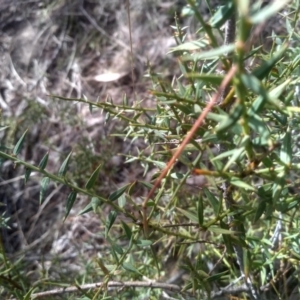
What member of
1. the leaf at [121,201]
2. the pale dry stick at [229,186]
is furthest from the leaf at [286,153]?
the leaf at [121,201]

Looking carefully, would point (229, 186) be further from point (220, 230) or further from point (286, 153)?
point (286, 153)

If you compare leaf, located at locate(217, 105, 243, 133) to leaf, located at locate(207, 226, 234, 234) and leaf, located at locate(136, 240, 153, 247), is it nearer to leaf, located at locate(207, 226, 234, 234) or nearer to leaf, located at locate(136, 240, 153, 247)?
leaf, located at locate(207, 226, 234, 234)

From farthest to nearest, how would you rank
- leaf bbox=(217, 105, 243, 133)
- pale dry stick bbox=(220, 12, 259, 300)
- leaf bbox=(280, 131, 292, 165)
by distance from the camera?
pale dry stick bbox=(220, 12, 259, 300) < leaf bbox=(280, 131, 292, 165) < leaf bbox=(217, 105, 243, 133)

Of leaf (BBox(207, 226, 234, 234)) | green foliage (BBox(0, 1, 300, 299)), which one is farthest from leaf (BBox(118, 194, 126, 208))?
leaf (BBox(207, 226, 234, 234))

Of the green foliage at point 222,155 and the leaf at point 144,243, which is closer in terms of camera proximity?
the green foliage at point 222,155

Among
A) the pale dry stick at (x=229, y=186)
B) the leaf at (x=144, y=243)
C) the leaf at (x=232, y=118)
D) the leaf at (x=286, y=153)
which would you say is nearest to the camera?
the leaf at (x=232, y=118)

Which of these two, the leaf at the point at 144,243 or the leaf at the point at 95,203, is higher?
the leaf at the point at 95,203

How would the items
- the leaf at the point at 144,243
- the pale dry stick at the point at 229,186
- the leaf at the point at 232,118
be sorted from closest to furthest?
the leaf at the point at 232,118, the pale dry stick at the point at 229,186, the leaf at the point at 144,243

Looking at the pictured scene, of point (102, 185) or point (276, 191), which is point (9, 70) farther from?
point (276, 191)

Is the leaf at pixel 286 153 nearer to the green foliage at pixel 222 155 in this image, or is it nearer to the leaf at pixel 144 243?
the green foliage at pixel 222 155

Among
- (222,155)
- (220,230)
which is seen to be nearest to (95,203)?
(220,230)


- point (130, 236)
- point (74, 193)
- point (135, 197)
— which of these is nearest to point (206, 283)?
point (130, 236)

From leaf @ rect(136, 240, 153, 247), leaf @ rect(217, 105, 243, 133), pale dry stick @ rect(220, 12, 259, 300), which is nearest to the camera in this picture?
leaf @ rect(217, 105, 243, 133)
